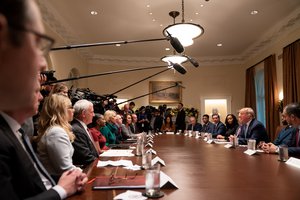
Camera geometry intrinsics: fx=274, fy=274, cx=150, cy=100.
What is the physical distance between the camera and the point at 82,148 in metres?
2.51

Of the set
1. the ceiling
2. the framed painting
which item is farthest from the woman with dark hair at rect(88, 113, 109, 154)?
the framed painting

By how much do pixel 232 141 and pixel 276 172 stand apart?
6.16ft

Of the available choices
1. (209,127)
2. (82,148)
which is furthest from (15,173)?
(209,127)

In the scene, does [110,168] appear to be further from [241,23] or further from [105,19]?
[241,23]

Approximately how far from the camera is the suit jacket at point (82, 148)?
8.10 feet

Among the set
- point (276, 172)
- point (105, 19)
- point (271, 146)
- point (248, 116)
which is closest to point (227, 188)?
point (276, 172)

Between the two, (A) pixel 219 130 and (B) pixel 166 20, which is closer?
(B) pixel 166 20

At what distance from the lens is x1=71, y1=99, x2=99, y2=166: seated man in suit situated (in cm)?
248

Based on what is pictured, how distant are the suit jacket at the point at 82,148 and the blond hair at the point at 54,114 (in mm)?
380

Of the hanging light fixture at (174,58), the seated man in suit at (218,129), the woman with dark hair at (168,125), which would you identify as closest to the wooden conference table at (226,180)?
the hanging light fixture at (174,58)

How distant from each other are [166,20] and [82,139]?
15.3 feet

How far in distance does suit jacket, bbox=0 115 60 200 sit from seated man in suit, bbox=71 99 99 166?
1305mm

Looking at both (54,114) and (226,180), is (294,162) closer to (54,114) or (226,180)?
(226,180)

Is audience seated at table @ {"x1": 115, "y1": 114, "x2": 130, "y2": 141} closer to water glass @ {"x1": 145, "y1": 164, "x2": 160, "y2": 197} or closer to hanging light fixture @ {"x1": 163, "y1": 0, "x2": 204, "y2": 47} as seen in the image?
hanging light fixture @ {"x1": 163, "y1": 0, "x2": 204, "y2": 47}
